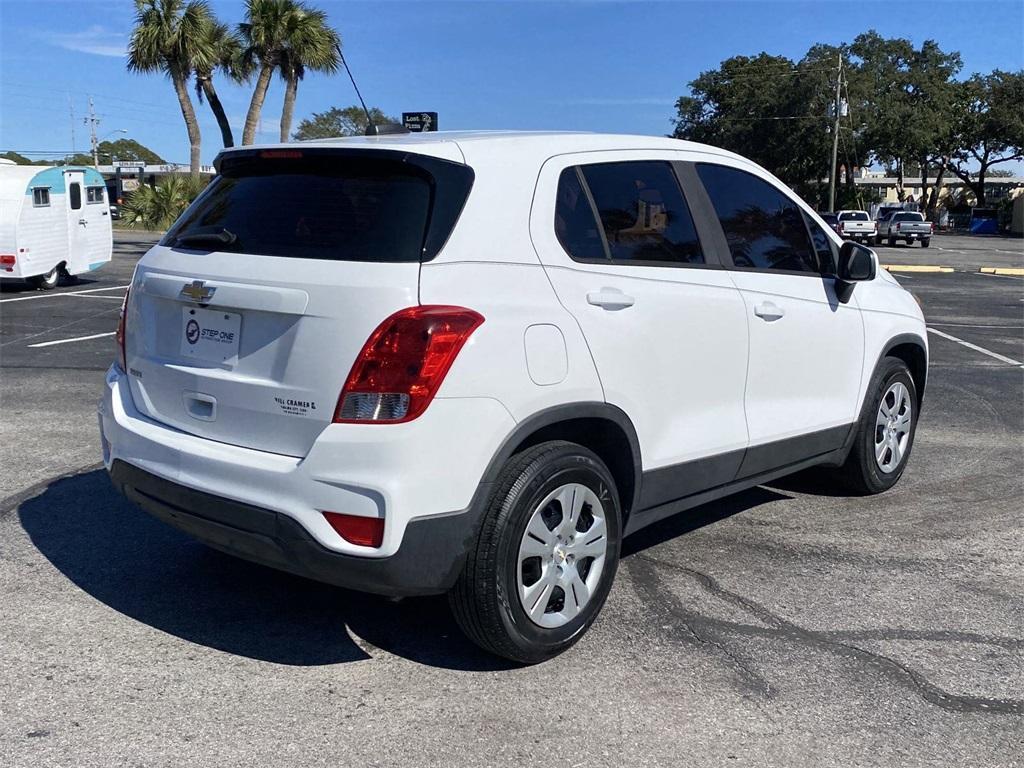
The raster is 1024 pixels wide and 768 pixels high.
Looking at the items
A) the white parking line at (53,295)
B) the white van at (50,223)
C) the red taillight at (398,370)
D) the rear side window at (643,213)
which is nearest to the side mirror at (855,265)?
the rear side window at (643,213)

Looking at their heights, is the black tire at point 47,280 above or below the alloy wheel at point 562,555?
above

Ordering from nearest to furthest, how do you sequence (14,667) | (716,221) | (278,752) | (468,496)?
(278,752)
(468,496)
(14,667)
(716,221)

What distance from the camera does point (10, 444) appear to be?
22.4ft

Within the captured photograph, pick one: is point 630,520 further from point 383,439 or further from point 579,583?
point 383,439

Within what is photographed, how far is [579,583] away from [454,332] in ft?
3.63

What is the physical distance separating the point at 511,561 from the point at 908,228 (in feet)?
147

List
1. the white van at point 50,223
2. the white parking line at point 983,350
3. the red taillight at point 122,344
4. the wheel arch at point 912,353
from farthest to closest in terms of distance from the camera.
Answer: the white van at point 50,223 → the white parking line at point 983,350 → the wheel arch at point 912,353 → the red taillight at point 122,344

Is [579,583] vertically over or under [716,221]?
under

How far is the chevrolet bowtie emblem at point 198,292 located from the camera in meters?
3.69

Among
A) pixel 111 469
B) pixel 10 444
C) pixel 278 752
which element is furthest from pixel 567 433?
pixel 10 444

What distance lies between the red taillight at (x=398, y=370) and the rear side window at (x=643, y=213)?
103 cm

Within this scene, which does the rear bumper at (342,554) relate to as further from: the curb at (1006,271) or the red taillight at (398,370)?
the curb at (1006,271)

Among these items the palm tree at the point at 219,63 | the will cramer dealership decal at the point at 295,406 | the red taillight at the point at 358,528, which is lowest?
the red taillight at the point at 358,528

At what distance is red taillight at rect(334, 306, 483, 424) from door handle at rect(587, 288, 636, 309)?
757mm
